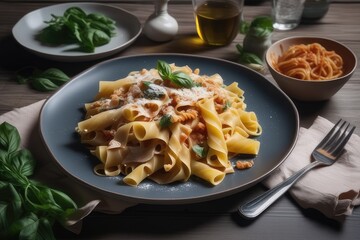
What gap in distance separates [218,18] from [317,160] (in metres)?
1.10

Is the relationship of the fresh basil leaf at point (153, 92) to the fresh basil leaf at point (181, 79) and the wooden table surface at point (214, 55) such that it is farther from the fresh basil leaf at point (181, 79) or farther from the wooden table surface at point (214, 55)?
the wooden table surface at point (214, 55)

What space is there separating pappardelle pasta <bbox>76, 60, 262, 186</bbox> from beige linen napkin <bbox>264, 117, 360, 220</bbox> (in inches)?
6.9

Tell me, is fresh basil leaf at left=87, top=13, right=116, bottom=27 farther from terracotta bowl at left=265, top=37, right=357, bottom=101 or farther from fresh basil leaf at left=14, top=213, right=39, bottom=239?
fresh basil leaf at left=14, top=213, right=39, bottom=239

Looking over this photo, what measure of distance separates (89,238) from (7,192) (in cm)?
31

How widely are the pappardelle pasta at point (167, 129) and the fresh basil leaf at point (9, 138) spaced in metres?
0.24

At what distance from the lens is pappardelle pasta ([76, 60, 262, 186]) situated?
6.16ft

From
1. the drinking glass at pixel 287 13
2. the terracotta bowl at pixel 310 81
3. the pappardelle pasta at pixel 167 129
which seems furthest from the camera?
the drinking glass at pixel 287 13

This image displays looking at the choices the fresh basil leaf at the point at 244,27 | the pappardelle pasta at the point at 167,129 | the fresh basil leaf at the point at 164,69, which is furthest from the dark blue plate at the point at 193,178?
the fresh basil leaf at the point at 244,27

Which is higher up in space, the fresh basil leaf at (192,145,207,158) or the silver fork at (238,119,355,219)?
the fresh basil leaf at (192,145,207,158)

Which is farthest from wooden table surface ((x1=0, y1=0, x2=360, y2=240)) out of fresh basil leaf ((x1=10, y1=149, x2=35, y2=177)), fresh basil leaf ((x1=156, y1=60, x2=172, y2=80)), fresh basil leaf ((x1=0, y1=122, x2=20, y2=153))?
fresh basil leaf ((x1=156, y1=60, x2=172, y2=80))

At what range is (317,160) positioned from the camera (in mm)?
2035

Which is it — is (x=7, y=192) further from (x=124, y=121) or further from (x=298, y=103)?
(x=298, y=103)

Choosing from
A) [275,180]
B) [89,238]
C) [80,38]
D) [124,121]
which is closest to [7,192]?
[89,238]

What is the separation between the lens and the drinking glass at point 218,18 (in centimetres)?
282
